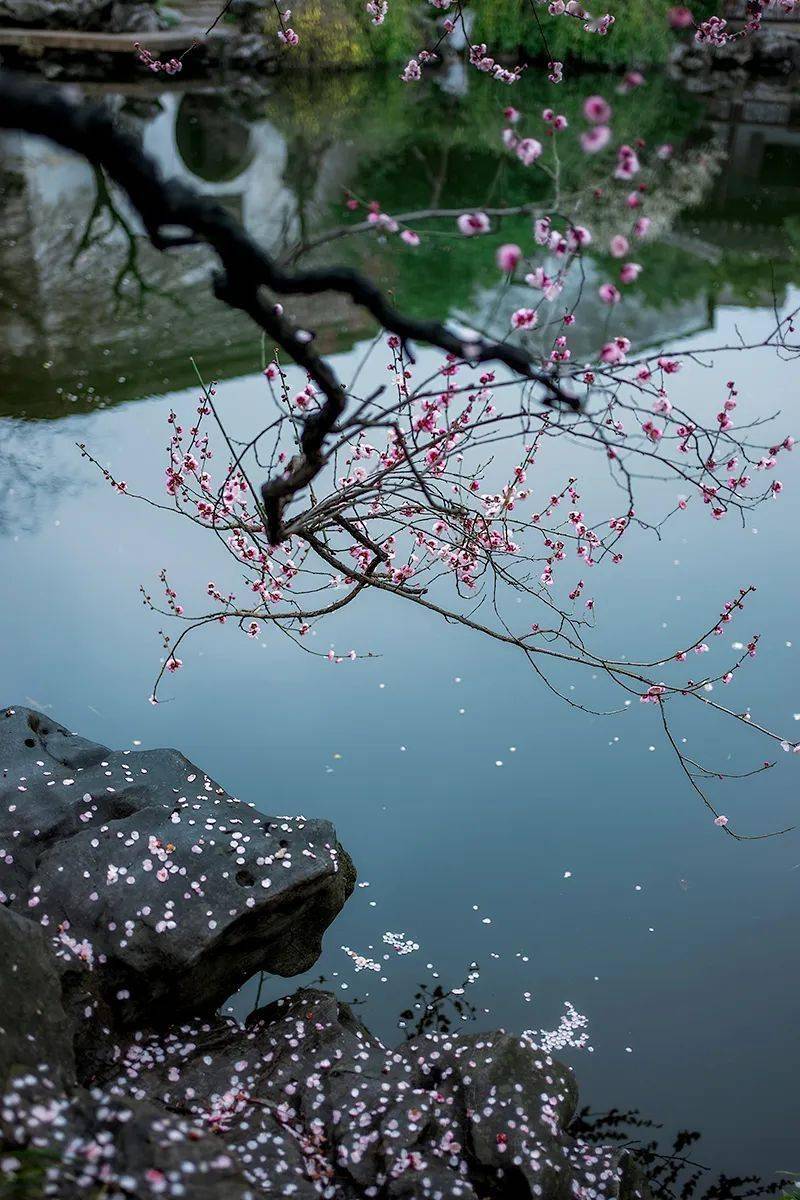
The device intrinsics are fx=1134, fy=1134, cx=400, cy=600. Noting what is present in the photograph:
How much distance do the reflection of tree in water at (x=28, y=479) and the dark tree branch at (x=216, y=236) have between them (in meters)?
5.04

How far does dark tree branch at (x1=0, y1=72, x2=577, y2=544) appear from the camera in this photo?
2.29 metres

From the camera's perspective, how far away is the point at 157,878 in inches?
165

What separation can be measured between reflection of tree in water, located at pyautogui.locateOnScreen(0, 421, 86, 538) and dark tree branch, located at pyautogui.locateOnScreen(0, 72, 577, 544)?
16.5ft

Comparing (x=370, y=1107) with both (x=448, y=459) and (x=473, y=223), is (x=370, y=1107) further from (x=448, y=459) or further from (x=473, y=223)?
(x=448, y=459)

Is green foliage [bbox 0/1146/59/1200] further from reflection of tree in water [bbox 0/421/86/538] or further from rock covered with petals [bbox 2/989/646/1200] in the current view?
reflection of tree in water [bbox 0/421/86/538]

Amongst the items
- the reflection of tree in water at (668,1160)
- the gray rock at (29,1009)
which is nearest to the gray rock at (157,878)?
the gray rock at (29,1009)

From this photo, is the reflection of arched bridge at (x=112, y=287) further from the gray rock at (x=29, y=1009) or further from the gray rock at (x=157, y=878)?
the gray rock at (x=29, y=1009)

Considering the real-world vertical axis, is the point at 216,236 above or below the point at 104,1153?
above

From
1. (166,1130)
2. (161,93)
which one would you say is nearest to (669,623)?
(166,1130)

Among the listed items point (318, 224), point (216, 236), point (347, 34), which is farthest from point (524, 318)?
point (347, 34)

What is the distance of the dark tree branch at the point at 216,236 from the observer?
2.29 m

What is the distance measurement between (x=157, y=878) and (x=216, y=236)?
2540 mm

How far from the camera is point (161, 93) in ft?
66.1

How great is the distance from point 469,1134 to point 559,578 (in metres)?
4.09
